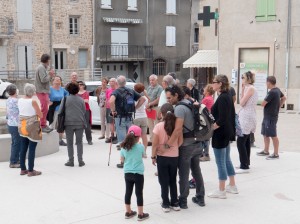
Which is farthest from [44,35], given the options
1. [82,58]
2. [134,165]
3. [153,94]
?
[134,165]

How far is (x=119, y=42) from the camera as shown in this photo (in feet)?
123

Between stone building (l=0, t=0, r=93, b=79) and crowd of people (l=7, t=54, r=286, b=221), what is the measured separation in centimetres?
2363

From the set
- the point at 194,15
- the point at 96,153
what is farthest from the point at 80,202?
the point at 194,15

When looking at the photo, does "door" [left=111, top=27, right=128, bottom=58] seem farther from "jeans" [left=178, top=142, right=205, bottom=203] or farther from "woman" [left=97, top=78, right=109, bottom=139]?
"jeans" [left=178, top=142, right=205, bottom=203]

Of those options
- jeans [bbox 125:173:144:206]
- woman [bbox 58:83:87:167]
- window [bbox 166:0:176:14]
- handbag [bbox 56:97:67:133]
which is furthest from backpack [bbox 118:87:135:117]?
window [bbox 166:0:176:14]

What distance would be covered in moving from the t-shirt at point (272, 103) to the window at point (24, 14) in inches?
1102

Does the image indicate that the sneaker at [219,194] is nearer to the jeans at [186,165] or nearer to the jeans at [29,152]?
the jeans at [186,165]

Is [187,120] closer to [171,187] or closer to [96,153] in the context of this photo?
[171,187]

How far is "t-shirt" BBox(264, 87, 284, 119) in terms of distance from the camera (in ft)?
27.6

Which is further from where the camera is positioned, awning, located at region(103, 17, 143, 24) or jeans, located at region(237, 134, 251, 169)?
awning, located at region(103, 17, 143, 24)

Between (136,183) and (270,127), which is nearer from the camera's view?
(136,183)

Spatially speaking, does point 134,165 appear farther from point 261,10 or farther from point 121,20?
point 121,20

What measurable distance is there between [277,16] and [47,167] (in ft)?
50.9

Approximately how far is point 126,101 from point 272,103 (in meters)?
2.83
